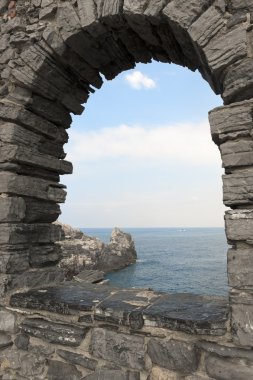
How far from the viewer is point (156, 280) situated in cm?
3023

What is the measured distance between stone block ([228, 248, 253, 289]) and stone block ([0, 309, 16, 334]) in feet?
7.88

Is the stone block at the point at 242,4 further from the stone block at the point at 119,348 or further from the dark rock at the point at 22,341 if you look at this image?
the dark rock at the point at 22,341

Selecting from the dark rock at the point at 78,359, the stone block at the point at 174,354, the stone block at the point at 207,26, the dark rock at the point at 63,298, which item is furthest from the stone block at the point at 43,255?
the stone block at the point at 207,26

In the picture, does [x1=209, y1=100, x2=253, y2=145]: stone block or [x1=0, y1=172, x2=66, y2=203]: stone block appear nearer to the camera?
[x1=209, y1=100, x2=253, y2=145]: stone block

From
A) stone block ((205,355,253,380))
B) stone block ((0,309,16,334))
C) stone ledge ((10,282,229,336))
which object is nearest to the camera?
stone block ((205,355,253,380))

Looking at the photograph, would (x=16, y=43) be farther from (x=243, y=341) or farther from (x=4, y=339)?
(x=243, y=341)

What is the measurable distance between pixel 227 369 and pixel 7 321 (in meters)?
2.36

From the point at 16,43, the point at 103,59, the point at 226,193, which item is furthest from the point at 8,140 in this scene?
the point at 226,193

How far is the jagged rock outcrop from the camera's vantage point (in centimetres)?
3048

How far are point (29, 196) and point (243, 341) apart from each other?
274cm

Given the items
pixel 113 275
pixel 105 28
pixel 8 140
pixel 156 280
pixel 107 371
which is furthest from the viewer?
pixel 113 275

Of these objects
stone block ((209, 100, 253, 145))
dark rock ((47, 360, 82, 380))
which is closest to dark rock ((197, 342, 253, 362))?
dark rock ((47, 360, 82, 380))

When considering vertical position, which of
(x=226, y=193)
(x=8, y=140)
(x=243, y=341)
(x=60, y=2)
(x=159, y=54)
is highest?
(x=60, y=2)

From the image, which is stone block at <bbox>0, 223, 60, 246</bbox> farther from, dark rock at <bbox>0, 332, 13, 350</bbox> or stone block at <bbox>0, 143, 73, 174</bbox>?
dark rock at <bbox>0, 332, 13, 350</bbox>
